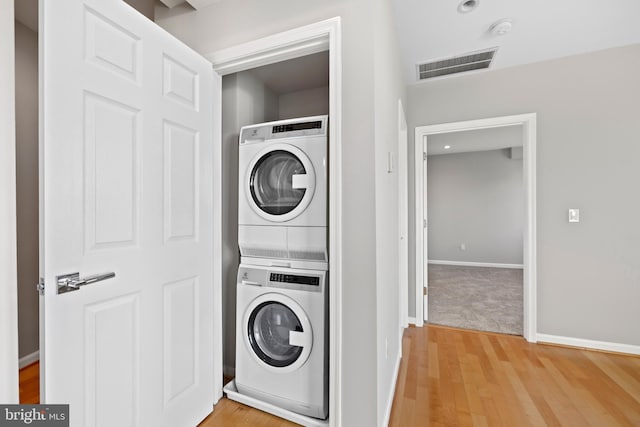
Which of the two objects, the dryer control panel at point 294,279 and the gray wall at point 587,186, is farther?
the gray wall at point 587,186

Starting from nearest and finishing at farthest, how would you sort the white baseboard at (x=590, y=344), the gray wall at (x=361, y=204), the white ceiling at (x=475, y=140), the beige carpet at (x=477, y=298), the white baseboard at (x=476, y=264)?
the gray wall at (x=361, y=204) < the white baseboard at (x=590, y=344) < the beige carpet at (x=477, y=298) < the white ceiling at (x=475, y=140) < the white baseboard at (x=476, y=264)

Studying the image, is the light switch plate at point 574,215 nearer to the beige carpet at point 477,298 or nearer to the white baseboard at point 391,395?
the beige carpet at point 477,298

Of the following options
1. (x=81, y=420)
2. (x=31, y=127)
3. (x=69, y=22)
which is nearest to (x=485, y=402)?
(x=81, y=420)

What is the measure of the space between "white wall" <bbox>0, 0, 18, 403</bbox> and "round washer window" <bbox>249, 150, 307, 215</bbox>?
1.03 m

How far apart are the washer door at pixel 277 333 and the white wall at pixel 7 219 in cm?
100

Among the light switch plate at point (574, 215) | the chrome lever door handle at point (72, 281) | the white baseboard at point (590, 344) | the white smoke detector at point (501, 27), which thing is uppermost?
the white smoke detector at point (501, 27)

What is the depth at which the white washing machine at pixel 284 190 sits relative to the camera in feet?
5.33

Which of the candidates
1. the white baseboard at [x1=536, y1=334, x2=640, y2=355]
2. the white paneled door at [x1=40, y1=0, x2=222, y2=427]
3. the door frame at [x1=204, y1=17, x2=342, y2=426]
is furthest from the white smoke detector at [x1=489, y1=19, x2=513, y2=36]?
the white baseboard at [x1=536, y1=334, x2=640, y2=355]

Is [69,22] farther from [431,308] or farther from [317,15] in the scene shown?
[431,308]

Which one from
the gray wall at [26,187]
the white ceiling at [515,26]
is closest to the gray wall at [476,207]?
the white ceiling at [515,26]

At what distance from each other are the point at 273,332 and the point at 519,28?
282 cm

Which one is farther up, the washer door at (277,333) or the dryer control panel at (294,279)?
the dryer control panel at (294,279)

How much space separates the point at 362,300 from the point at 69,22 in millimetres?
1572

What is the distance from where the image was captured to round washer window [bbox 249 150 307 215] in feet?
5.64
